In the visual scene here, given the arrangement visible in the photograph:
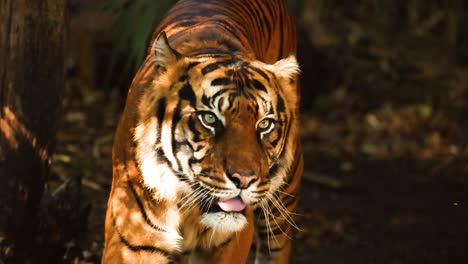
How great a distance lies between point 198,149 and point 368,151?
4886 mm

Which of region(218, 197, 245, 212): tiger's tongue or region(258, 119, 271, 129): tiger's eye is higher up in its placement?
region(258, 119, 271, 129): tiger's eye

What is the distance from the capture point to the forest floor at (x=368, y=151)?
218 inches

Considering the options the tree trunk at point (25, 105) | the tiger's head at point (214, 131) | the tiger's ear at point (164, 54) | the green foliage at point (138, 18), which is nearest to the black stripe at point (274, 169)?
the tiger's head at point (214, 131)

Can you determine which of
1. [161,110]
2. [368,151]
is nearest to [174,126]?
[161,110]

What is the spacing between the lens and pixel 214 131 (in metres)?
2.98

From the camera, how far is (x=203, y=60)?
3186 millimetres

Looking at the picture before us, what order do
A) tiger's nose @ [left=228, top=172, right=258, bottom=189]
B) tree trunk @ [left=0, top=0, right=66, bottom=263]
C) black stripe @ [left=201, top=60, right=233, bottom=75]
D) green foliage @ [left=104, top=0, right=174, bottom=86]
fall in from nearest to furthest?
1. tiger's nose @ [left=228, top=172, right=258, bottom=189]
2. black stripe @ [left=201, top=60, right=233, bottom=75]
3. tree trunk @ [left=0, top=0, right=66, bottom=263]
4. green foliage @ [left=104, top=0, right=174, bottom=86]

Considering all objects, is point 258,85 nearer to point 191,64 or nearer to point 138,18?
point 191,64

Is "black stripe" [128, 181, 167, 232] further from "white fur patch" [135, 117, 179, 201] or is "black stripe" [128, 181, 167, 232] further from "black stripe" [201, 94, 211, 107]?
"black stripe" [201, 94, 211, 107]

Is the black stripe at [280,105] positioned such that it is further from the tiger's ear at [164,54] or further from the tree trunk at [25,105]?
the tree trunk at [25,105]

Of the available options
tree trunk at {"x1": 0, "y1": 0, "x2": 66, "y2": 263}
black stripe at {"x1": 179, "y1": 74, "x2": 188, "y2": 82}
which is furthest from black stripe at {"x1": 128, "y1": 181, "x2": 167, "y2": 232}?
tree trunk at {"x1": 0, "y1": 0, "x2": 66, "y2": 263}

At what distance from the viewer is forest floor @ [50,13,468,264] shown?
5535 mm

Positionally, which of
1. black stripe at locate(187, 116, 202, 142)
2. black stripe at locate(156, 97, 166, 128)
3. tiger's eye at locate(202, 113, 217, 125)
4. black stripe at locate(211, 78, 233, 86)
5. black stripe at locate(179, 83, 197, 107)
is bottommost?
black stripe at locate(187, 116, 202, 142)

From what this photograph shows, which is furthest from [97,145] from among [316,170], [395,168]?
[395,168]
